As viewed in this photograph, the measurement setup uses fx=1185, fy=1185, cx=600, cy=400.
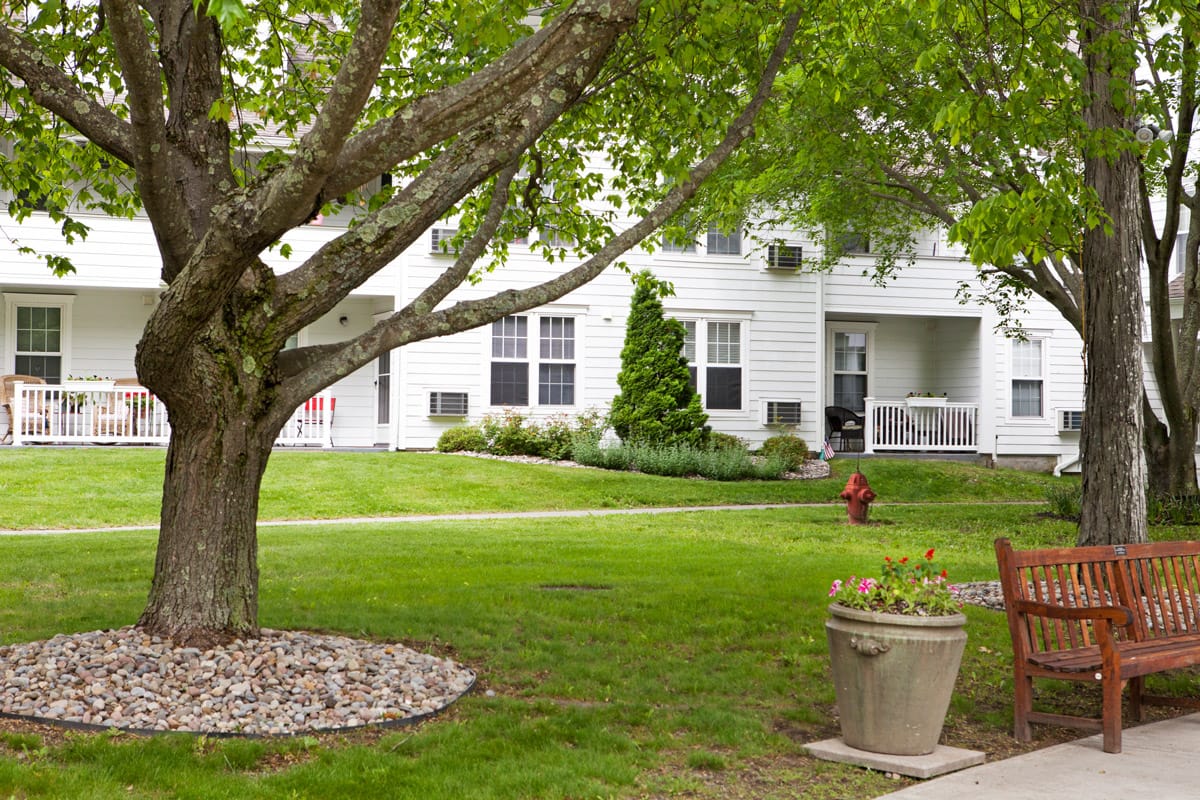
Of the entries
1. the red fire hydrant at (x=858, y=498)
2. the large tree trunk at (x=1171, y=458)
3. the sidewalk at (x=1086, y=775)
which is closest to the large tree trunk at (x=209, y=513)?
the sidewalk at (x=1086, y=775)

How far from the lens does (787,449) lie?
23.4 meters

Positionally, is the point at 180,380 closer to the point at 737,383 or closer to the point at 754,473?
the point at 754,473

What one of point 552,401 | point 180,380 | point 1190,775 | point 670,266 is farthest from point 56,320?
point 1190,775

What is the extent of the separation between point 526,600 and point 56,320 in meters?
16.9

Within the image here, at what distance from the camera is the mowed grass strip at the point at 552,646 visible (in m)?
5.20

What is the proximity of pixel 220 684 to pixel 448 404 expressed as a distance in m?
16.6

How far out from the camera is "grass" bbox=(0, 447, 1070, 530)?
1622 centimetres

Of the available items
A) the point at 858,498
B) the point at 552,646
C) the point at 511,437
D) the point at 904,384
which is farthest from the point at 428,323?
the point at 904,384

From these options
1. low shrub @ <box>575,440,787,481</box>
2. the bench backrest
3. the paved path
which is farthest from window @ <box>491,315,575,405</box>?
the bench backrest

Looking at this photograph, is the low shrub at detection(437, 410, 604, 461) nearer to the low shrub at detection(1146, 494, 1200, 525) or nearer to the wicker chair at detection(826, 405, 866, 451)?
the wicker chair at detection(826, 405, 866, 451)

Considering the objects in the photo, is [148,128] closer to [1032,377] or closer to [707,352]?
[707,352]

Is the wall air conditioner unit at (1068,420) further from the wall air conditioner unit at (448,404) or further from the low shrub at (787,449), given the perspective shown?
the wall air conditioner unit at (448,404)

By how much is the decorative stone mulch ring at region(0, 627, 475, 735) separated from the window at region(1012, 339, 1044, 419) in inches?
861

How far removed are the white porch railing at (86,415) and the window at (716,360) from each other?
7.62 metres
